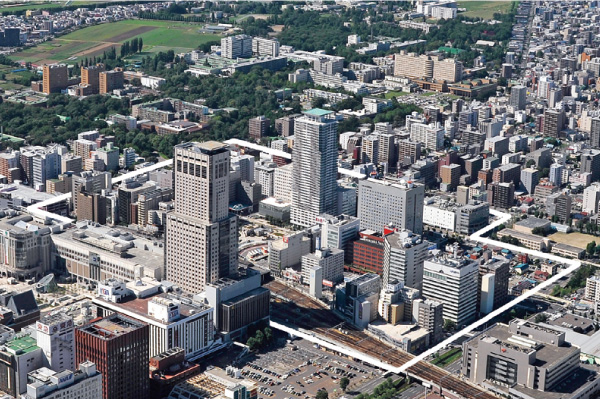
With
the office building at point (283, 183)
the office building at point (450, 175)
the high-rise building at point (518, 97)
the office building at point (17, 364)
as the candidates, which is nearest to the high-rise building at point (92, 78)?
the office building at point (283, 183)

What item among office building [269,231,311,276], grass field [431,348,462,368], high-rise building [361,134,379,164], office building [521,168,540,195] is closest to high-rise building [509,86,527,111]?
high-rise building [361,134,379,164]

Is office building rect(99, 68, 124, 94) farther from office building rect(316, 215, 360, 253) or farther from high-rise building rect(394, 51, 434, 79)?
office building rect(316, 215, 360, 253)

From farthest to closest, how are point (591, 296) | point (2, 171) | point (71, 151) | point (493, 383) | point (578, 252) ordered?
1. point (71, 151)
2. point (2, 171)
3. point (578, 252)
4. point (591, 296)
5. point (493, 383)

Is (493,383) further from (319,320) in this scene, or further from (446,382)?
(319,320)

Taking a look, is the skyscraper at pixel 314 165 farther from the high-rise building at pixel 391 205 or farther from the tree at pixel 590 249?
the tree at pixel 590 249

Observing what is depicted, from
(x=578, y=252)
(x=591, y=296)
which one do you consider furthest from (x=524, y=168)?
(x=591, y=296)

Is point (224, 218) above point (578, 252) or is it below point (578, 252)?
above

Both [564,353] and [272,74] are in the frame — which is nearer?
[564,353]
